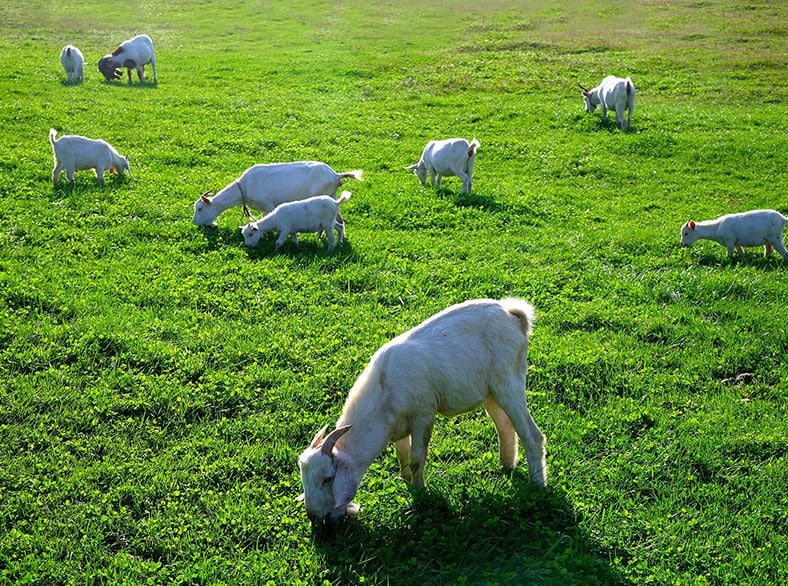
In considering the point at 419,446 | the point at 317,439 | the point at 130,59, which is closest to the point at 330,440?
the point at 317,439

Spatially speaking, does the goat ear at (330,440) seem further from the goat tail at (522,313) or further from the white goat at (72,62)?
the white goat at (72,62)

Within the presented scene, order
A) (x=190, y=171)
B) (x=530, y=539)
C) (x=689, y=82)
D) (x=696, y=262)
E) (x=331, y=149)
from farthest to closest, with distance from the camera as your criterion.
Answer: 1. (x=689, y=82)
2. (x=331, y=149)
3. (x=190, y=171)
4. (x=696, y=262)
5. (x=530, y=539)

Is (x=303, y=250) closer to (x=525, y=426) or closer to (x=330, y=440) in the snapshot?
(x=525, y=426)

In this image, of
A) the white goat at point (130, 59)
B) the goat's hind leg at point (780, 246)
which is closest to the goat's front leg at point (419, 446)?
the goat's hind leg at point (780, 246)

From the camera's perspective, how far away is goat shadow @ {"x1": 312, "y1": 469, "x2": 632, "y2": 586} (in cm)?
548

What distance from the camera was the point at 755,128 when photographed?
69.3ft

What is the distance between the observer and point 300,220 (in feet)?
39.0

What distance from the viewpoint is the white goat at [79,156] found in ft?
46.9

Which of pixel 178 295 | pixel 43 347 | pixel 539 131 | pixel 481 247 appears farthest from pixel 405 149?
pixel 43 347

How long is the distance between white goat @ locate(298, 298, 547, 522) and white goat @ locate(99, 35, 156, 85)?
24123 mm

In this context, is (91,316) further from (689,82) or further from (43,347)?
(689,82)

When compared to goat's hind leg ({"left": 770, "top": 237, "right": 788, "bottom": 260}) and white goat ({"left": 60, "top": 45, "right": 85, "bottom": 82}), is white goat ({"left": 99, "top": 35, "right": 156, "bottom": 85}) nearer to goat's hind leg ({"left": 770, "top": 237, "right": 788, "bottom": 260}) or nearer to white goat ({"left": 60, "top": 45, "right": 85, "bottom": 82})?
white goat ({"left": 60, "top": 45, "right": 85, "bottom": 82})

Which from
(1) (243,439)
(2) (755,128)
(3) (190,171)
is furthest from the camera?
(2) (755,128)

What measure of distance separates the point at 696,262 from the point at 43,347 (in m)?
9.54
